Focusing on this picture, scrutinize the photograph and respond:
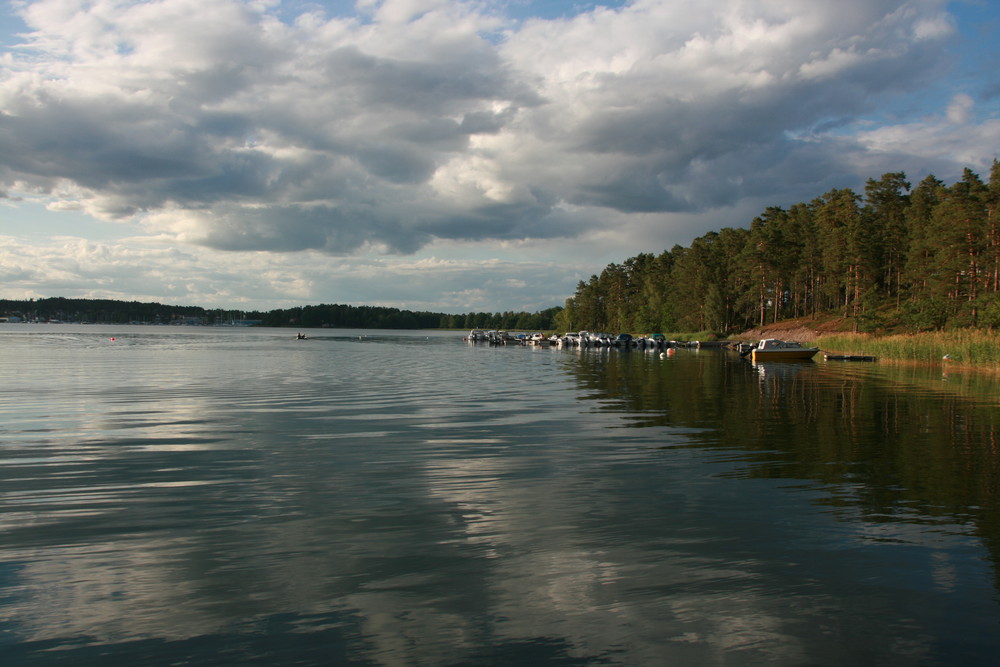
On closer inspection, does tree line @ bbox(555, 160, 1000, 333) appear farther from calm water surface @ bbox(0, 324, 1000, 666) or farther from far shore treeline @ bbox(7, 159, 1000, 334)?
calm water surface @ bbox(0, 324, 1000, 666)

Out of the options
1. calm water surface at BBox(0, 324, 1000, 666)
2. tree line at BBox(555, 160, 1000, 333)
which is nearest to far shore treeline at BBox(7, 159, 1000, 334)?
tree line at BBox(555, 160, 1000, 333)

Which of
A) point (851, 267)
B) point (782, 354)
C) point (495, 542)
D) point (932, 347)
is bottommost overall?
point (495, 542)

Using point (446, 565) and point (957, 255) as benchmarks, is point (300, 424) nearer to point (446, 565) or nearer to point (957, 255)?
point (446, 565)

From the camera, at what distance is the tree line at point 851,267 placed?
85812 mm

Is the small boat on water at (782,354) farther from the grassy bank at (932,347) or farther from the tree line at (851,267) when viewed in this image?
the tree line at (851,267)

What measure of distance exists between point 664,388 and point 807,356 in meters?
42.9

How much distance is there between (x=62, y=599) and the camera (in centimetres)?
882

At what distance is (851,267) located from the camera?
114 meters

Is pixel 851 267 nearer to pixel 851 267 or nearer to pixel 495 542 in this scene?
pixel 851 267

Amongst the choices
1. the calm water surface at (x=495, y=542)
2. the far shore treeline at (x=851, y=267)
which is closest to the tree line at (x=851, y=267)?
the far shore treeline at (x=851, y=267)

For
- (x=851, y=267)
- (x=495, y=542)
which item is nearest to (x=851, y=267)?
(x=851, y=267)

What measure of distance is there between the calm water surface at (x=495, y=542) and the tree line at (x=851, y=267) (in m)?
56.0

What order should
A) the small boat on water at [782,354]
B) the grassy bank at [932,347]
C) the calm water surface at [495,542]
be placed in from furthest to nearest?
the small boat on water at [782,354], the grassy bank at [932,347], the calm water surface at [495,542]

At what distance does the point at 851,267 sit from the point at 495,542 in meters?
119
